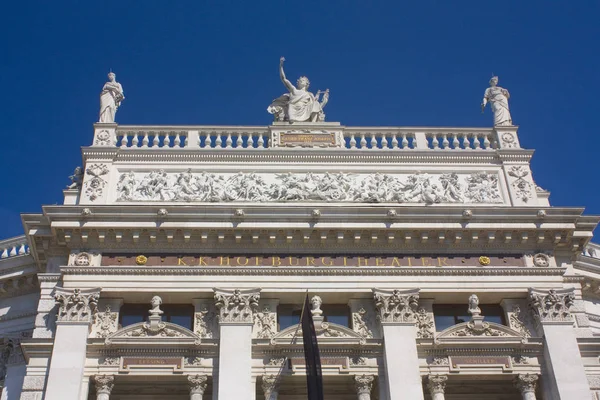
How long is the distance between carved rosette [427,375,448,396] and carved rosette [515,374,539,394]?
193 cm

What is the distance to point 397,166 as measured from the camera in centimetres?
2666

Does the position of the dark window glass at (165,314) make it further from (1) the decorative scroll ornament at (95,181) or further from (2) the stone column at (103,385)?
(1) the decorative scroll ornament at (95,181)

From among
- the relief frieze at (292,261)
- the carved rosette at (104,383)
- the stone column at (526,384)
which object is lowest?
the stone column at (526,384)

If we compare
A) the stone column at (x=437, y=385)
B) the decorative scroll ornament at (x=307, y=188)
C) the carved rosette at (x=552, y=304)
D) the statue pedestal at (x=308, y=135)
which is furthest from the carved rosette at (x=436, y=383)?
the statue pedestal at (x=308, y=135)

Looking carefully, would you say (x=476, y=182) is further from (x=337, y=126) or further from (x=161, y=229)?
(x=161, y=229)

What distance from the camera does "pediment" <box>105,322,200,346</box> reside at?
74.3 ft

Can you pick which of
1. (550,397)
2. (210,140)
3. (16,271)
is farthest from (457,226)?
(16,271)

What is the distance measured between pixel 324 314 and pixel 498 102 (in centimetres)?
958

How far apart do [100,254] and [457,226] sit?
10024mm

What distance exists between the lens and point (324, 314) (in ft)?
79.2

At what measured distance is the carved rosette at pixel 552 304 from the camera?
76.9 ft

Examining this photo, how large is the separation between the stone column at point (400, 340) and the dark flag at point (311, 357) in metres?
2.19

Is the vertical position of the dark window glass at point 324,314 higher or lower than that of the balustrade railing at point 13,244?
lower

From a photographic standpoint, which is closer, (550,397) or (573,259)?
(550,397)
